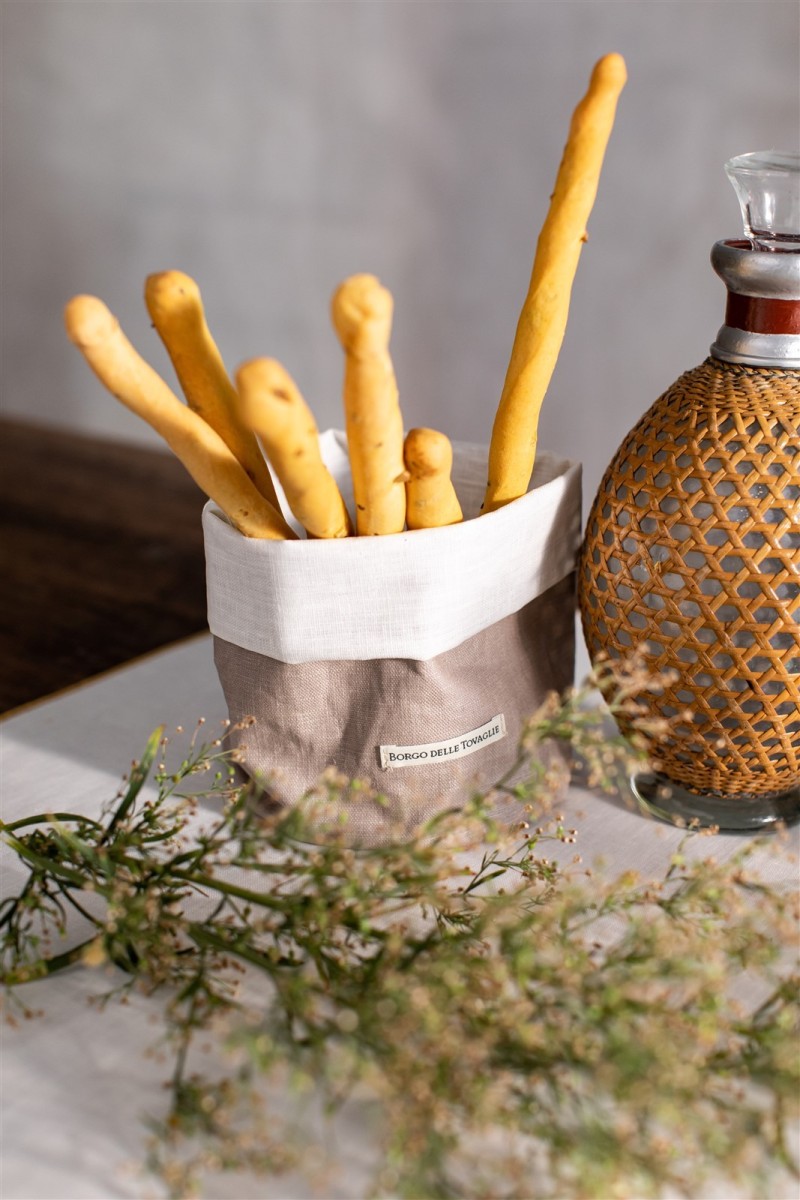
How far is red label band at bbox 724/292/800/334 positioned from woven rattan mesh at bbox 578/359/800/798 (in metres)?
0.02

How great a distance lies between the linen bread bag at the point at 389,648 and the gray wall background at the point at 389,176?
48 centimetres

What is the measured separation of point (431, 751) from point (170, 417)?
0.17 meters

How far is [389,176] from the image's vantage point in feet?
3.62

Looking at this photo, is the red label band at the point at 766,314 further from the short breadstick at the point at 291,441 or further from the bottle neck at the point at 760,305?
the short breadstick at the point at 291,441

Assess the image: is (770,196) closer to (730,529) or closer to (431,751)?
(730,529)

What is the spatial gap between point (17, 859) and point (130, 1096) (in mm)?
148

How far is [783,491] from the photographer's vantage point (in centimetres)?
44

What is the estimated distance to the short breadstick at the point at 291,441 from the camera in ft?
1.22

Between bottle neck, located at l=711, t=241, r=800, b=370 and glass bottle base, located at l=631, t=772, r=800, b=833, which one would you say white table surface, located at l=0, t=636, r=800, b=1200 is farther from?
bottle neck, located at l=711, t=241, r=800, b=370

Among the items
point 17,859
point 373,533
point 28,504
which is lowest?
point 28,504

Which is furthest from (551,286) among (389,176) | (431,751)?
(389,176)

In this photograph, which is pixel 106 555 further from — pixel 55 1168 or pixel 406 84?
pixel 55 1168

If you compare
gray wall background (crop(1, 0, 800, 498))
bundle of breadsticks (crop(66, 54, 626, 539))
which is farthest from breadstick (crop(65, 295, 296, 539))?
gray wall background (crop(1, 0, 800, 498))

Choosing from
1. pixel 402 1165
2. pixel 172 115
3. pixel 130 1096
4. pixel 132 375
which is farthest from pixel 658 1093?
pixel 172 115
